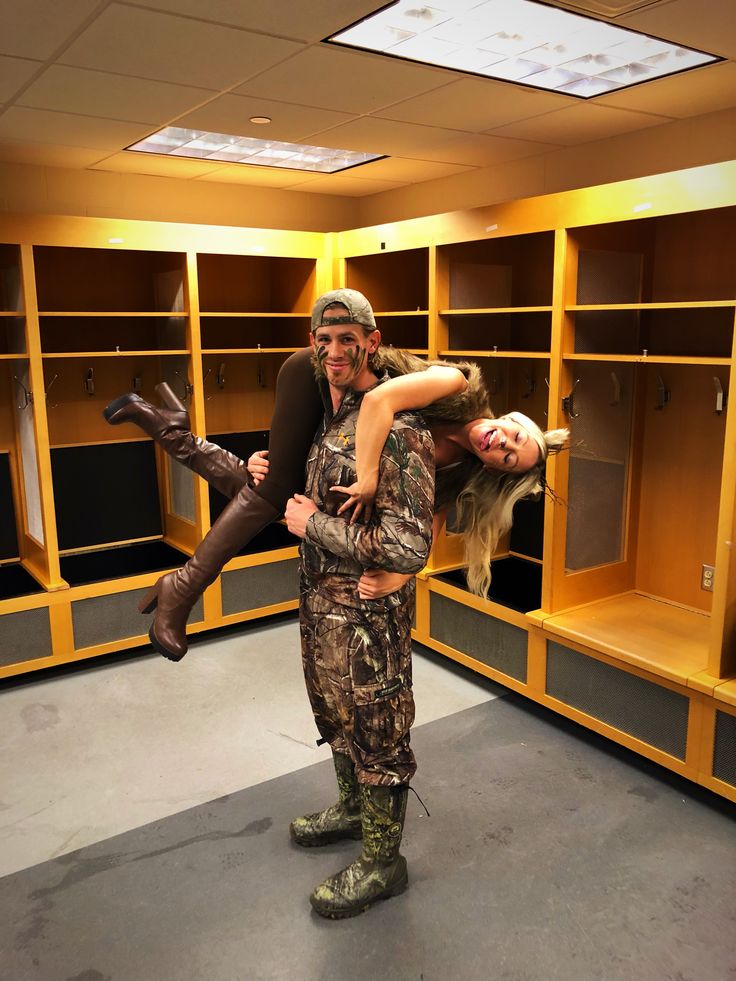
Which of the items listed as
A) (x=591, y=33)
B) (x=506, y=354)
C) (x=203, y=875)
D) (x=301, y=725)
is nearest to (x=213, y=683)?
(x=301, y=725)

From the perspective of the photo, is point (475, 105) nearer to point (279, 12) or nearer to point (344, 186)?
point (279, 12)

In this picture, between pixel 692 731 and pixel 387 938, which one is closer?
pixel 387 938

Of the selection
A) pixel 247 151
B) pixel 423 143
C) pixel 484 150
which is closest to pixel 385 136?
pixel 423 143

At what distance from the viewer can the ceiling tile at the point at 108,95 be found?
113 inches

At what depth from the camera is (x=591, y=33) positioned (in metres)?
2.52

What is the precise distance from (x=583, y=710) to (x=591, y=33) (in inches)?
104

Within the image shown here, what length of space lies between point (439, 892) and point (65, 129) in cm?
360

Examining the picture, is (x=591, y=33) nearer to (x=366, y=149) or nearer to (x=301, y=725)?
(x=366, y=149)

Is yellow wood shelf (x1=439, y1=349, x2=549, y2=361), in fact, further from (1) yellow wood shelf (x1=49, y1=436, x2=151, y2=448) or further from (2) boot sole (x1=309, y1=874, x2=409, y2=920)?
(2) boot sole (x1=309, y1=874, x2=409, y2=920)

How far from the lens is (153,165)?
14.6ft

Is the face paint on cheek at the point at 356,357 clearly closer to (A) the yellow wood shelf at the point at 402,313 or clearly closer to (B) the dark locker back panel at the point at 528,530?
(A) the yellow wood shelf at the point at 402,313

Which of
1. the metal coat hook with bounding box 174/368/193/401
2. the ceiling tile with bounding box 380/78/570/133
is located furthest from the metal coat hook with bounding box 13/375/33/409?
the ceiling tile with bounding box 380/78/570/133

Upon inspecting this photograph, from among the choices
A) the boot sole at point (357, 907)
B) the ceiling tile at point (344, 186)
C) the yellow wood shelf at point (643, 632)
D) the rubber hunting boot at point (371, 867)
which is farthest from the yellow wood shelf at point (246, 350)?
the boot sole at point (357, 907)

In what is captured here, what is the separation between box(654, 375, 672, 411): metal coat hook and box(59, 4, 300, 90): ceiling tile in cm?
218
